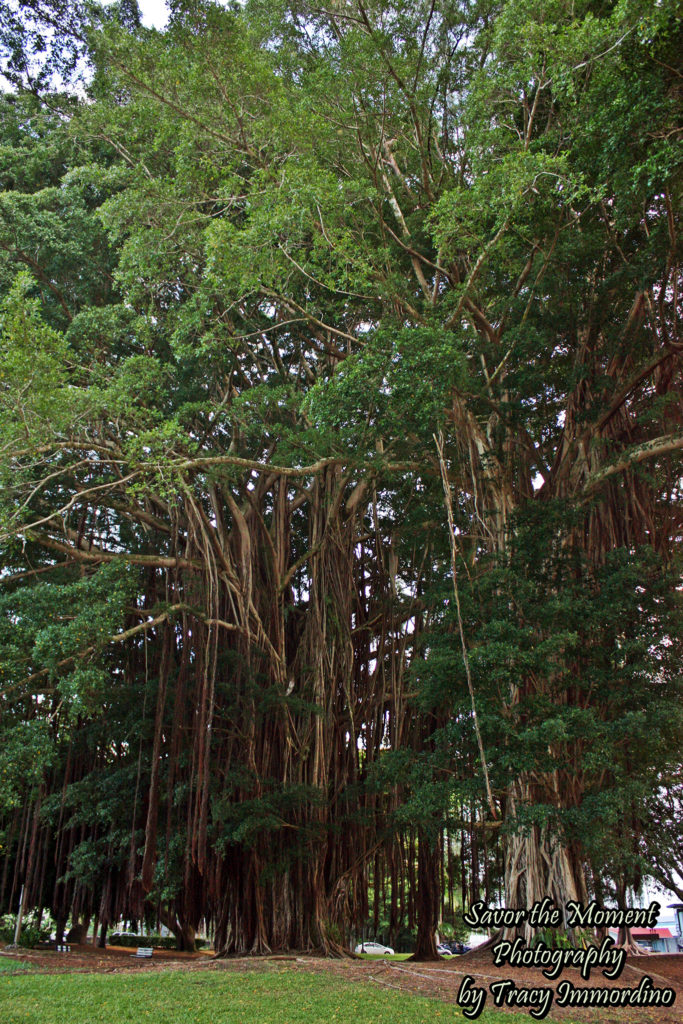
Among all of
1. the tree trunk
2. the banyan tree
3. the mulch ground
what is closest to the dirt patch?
the mulch ground

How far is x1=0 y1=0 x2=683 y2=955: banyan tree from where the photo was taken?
450 centimetres

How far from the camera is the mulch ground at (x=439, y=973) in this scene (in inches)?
132

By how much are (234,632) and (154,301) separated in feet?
9.53

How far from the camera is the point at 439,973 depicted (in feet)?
15.2

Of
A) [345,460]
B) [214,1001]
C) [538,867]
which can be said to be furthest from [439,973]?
[345,460]

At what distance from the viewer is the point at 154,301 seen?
6.45 meters

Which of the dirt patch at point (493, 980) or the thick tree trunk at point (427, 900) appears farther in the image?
the thick tree trunk at point (427, 900)

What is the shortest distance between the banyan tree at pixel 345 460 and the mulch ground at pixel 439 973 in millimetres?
524

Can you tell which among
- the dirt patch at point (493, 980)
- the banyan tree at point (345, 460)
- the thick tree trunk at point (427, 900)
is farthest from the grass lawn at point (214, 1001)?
the thick tree trunk at point (427, 900)

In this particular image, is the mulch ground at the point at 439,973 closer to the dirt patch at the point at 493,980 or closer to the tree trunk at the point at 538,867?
the dirt patch at the point at 493,980

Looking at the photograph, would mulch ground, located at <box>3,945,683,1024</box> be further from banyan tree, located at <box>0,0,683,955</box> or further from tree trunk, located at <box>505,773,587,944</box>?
banyan tree, located at <box>0,0,683,955</box>

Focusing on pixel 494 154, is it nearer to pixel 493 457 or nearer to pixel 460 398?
pixel 460 398

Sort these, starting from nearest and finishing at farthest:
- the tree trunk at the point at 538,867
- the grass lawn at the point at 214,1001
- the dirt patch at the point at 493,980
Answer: the grass lawn at the point at 214,1001
the dirt patch at the point at 493,980
the tree trunk at the point at 538,867

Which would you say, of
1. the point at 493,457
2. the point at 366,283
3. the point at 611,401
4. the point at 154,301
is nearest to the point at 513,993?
the point at 493,457
